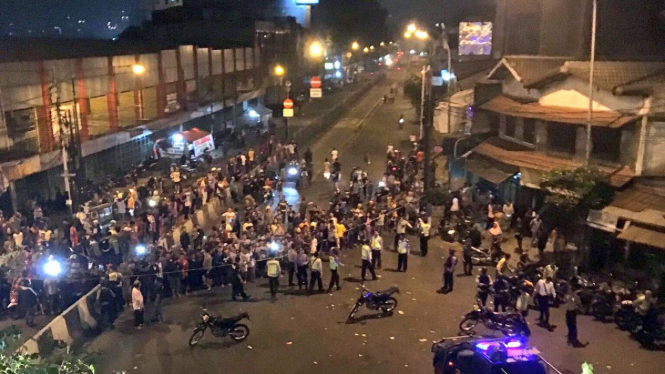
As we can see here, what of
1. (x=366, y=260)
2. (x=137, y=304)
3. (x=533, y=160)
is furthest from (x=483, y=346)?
(x=533, y=160)

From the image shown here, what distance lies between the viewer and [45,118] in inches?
998

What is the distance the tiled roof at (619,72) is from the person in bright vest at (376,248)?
8952mm

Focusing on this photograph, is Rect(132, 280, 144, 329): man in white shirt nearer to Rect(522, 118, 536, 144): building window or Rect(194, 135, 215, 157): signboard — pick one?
Rect(522, 118, 536, 144): building window

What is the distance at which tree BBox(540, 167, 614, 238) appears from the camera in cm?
1833

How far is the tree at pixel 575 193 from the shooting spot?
722 inches

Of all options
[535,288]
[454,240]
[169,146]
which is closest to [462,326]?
[535,288]

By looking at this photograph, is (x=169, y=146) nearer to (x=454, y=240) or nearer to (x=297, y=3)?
(x=454, y=240)

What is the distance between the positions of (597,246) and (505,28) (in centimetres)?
1333

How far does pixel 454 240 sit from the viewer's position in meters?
22.6

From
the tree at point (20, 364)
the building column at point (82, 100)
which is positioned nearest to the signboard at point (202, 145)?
the building column at point (82, 100)

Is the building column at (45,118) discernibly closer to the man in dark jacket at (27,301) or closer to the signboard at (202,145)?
the signboard at (202,145)

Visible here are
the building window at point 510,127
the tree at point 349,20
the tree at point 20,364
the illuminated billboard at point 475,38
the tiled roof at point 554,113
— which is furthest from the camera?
the tree at point 349,20

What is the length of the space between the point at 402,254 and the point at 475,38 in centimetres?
2038

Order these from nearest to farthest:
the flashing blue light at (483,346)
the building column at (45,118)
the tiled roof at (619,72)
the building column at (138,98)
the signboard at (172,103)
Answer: the flashing blue light at (483,346)
the tiled roof at (619,72)
the building column at (45,118)
the building column at (138,98)
the signboard at (172,103)
